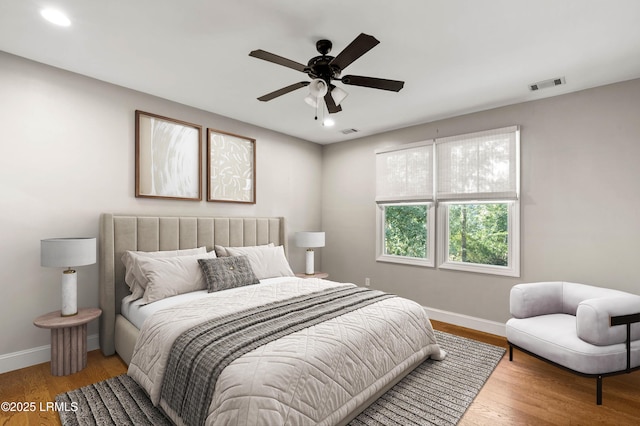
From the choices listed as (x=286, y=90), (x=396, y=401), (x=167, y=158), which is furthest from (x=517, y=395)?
(x=167, y=158)

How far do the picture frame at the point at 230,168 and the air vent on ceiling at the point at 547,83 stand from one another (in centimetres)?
337

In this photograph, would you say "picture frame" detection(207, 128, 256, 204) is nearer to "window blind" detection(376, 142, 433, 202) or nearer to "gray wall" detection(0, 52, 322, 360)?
"gray wall" detection(0, 52, 322, 360)

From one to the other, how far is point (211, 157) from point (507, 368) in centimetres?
389

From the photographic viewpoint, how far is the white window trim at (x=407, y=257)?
4.19 meters

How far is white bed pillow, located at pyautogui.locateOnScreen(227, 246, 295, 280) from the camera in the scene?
3.65 metres

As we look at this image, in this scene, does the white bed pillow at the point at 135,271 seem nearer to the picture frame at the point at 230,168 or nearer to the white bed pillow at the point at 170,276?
the white bed pillow at the point at 170,276

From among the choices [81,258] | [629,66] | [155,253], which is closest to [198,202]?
[155,253]

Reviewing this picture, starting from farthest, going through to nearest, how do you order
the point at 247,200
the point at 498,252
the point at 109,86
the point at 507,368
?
1. the point at 247,200
2. the point at 498,252
3. the point at 109,86
4. the point at 507,368

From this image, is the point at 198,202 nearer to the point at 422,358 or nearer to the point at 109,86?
the point at 109,86

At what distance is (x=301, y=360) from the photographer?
1.72 m

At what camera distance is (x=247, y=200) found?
4.36 meters

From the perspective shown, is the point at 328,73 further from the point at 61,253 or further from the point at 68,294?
the point at 68,294

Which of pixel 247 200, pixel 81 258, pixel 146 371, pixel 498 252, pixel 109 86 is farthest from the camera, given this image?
pixel 247 200

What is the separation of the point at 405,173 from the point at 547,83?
1.87 m
